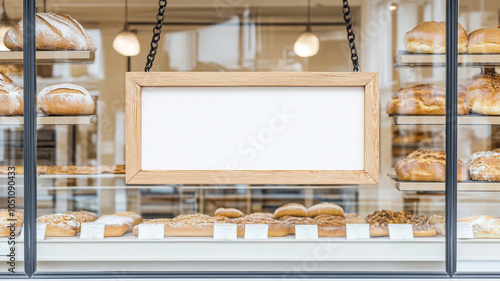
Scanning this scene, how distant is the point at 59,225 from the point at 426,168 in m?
1.89

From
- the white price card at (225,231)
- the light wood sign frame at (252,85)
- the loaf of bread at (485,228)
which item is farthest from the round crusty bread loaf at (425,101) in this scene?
the white price card at (225,231)

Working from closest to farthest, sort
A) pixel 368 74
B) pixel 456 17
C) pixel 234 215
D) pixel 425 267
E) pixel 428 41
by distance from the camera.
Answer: pixel 368 74 → pixel 456 17 → pixel 425 267 → pixel 428 41 → pixel 234 215

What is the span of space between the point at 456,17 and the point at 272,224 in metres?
1.32

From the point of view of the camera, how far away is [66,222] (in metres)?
2.34

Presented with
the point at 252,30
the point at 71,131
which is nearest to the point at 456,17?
the point at 252,30

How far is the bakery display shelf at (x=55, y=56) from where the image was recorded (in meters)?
2.21

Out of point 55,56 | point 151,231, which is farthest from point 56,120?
point 151,231

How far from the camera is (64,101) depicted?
242 cm

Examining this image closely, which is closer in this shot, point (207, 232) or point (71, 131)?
point (207, 232)

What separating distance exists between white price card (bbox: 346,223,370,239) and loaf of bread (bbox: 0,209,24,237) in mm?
1655

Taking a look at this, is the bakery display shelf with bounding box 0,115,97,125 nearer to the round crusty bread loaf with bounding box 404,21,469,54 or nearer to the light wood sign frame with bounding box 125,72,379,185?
the light wood sign frame with bounding box 125,72,379,185

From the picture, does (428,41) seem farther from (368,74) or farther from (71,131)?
(71,131)

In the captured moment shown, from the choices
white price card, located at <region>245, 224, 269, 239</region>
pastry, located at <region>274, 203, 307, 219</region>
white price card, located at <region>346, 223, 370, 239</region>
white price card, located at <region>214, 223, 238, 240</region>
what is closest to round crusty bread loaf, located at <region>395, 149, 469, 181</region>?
white price card, located at <region>346, 223, 370, 239</region>

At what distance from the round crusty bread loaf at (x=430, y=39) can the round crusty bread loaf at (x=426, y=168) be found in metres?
0.54
